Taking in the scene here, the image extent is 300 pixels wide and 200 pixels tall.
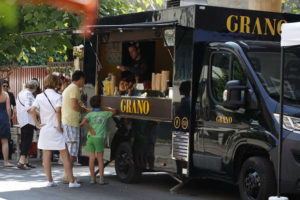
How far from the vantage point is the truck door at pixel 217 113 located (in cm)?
728

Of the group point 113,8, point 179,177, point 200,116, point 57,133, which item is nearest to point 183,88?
point 200,116

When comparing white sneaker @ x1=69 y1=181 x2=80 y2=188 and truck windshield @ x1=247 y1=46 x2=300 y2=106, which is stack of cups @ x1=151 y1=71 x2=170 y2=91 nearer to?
white sneaker @ x1=69 y1=181 x2=80 y2=188

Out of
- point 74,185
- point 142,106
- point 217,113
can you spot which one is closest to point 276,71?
point 217,113

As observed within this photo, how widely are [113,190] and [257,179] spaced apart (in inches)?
110

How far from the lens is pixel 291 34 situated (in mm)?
6105

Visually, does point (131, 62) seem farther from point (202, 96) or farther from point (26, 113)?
point (26, 113)

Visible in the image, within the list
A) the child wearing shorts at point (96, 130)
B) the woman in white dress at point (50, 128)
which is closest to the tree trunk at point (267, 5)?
the child wearing shorts at point (96, 130)

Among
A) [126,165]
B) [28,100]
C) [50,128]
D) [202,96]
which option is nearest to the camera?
[202,96]

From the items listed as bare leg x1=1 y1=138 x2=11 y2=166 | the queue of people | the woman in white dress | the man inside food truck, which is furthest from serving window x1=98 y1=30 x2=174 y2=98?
bare leg x1=1 y1=138 x2=11 y2=166

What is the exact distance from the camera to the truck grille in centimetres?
807

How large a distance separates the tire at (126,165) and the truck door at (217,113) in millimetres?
1718

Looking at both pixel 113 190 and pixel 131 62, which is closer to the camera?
pixel 113 190

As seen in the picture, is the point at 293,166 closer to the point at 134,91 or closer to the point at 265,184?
the point at 265,184

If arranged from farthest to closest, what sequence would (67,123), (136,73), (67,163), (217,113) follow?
1. (136,73)
2. (67,123)
3. (67,163)
4. (217,113)
